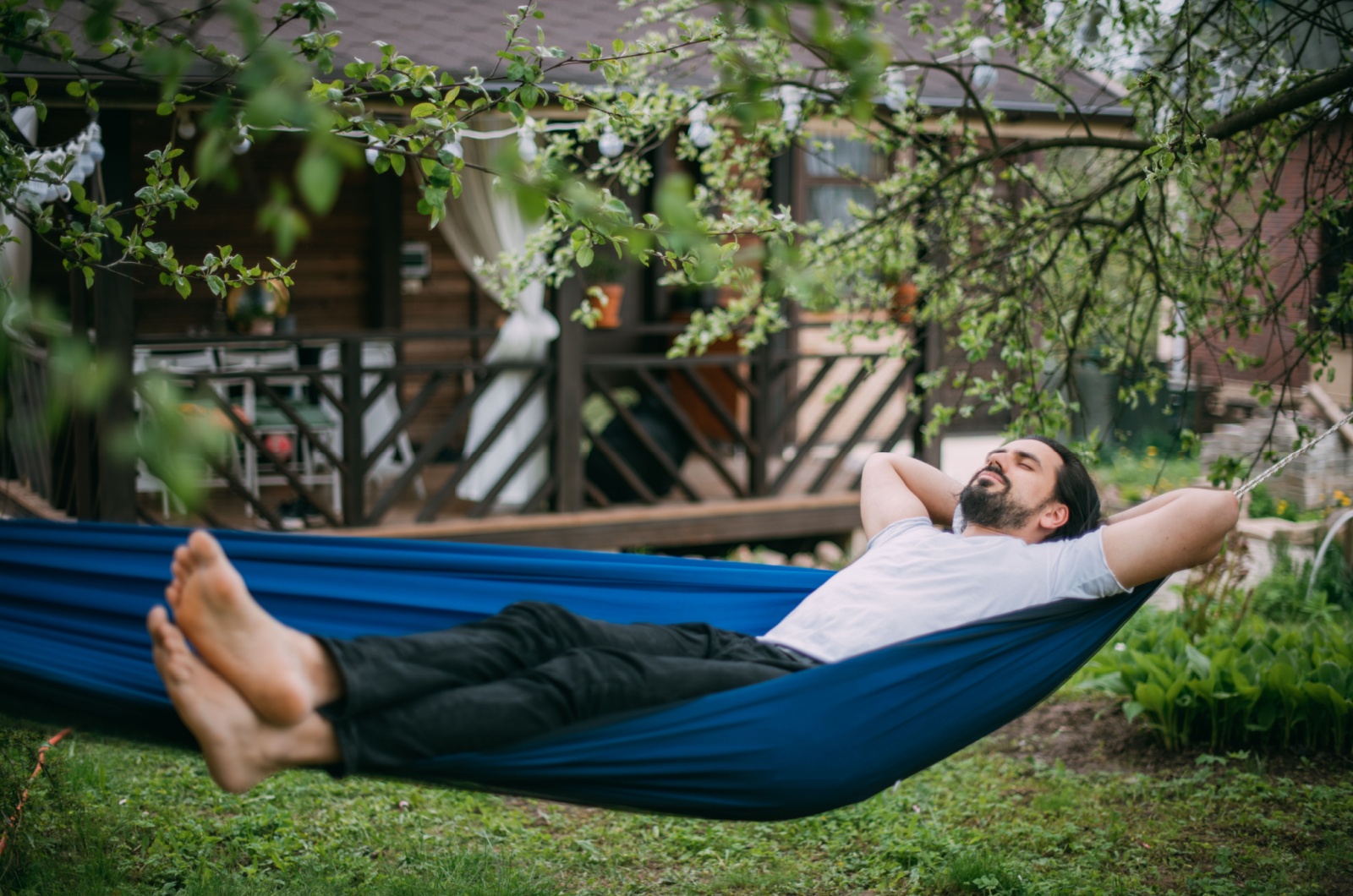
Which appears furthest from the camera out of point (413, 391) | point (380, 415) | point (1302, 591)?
point (413, 391)

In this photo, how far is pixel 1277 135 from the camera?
3.63 meters

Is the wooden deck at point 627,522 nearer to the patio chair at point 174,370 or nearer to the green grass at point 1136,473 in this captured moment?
the patio chair at point 174,370

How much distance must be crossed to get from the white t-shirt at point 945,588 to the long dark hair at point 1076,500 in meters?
0.08

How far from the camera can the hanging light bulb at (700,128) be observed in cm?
385

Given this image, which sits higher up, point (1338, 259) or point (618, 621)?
point (1338, 259)

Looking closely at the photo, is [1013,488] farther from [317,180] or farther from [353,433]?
[353,433]

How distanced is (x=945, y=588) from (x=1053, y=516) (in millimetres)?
298

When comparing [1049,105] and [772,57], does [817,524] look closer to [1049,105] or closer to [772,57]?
[1049,105]

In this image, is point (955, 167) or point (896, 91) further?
point (896, 91)

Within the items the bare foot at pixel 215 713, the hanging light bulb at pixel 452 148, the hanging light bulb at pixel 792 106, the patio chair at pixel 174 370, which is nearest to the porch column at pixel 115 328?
the patio chair at pixel 174 370

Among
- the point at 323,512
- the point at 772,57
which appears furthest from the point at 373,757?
the point at 323,512

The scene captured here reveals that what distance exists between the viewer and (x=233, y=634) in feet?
5.59

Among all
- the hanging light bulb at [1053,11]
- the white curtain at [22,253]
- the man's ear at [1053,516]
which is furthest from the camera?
the white curtain at [22,253]

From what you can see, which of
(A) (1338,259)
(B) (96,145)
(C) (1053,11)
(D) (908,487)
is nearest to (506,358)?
(B) (96,145)
